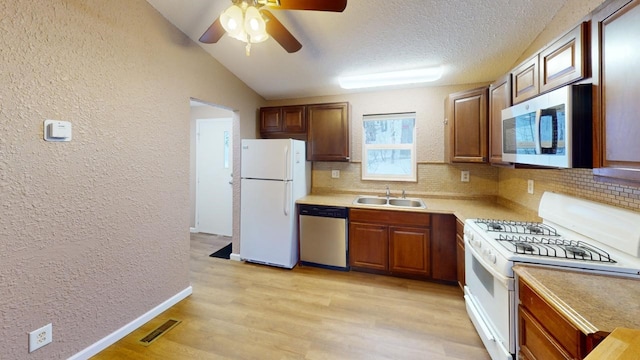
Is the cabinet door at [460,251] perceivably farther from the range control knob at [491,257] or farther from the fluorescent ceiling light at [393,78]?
the fluorescent ceiling light at [393,78]

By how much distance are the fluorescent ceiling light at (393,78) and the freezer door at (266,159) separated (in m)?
1.04

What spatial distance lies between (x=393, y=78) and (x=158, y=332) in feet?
10.8

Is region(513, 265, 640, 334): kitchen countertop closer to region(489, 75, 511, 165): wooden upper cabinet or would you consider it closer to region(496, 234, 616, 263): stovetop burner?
region(496, 234, 616, 263): stovetop burner

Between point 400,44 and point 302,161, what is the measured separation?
173 centimetres

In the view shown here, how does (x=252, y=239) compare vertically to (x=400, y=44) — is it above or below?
below

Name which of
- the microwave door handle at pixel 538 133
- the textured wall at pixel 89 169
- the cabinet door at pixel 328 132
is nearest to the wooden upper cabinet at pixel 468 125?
the microwave door handle at pixel 538 133

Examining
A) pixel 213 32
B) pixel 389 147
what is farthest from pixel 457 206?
pixel 213 32

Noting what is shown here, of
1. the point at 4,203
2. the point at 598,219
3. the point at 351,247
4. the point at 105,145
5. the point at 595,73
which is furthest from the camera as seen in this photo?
the point at 351,247

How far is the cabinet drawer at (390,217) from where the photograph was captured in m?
2.65

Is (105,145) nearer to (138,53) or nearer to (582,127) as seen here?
(138,53)

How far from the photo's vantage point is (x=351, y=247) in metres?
2.92

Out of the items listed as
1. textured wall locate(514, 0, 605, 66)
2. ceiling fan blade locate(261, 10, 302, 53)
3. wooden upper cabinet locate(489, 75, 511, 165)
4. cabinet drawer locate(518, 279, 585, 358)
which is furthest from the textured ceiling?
cabinet drawer locate(518, 279, 585, 358)


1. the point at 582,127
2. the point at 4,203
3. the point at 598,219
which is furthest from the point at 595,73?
the point at 4,203

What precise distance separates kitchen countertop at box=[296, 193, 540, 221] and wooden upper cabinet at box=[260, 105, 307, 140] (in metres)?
0.93
